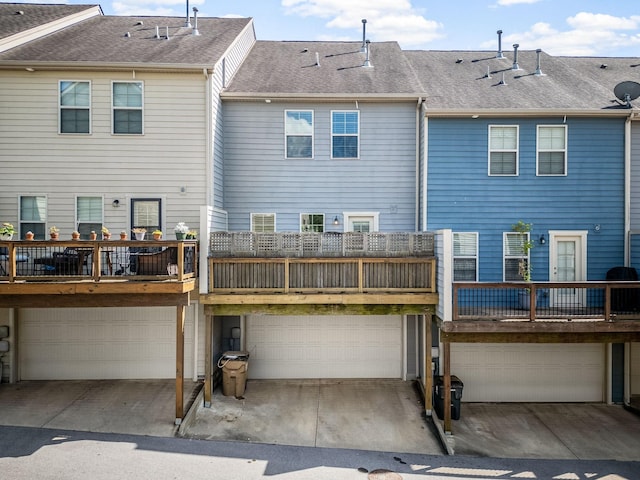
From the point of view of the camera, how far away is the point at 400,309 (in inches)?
325

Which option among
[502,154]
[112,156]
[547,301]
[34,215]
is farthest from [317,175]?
[34,215]

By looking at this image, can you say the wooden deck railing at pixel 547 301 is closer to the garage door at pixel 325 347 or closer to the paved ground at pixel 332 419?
the garage door at pixel 325 347

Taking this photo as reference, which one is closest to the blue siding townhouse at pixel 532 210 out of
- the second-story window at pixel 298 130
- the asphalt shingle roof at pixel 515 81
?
the asphalt shingle roof at pixel 515 81

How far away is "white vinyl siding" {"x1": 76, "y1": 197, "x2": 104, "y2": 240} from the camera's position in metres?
9.41

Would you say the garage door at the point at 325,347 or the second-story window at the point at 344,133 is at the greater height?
the second-story window at the point at 344,133

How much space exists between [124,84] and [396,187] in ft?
23.3

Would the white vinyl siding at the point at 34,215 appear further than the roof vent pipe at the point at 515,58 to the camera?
No

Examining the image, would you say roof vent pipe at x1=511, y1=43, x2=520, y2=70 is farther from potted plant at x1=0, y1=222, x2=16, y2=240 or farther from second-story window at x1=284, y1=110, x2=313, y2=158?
potted plant at x1=0, y1=222, x2=16, y2=240

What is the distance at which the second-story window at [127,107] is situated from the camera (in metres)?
9.38

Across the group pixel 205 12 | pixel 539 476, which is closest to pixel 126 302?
pixel 539 476

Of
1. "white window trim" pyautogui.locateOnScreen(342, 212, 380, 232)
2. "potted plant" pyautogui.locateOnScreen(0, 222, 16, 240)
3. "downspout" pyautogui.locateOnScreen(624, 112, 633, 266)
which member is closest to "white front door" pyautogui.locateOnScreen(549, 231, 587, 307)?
"downspout" pyautogui.locateOnScreen(624, 112, 633, 266)

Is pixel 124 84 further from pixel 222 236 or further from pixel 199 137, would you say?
pixel 222 236

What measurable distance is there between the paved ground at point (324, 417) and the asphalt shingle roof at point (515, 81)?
23.7ft

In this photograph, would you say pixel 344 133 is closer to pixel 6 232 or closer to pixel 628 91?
pixel 628 91
